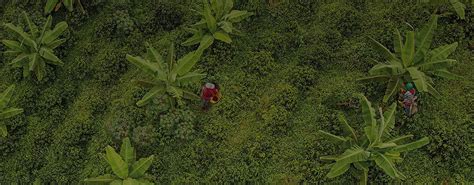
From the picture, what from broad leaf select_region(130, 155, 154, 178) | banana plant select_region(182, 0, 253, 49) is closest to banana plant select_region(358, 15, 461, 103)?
banana plant select_region(182, 0, 253, 49)

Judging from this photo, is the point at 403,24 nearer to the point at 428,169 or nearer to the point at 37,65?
the point at 428,169

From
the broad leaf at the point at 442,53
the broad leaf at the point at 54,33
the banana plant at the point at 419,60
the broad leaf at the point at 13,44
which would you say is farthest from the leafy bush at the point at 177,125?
the broad leaf at the point at 442,53

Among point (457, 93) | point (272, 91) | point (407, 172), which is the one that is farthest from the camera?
point (272, 91)

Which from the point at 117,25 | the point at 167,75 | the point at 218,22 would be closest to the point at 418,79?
the point at 218,22

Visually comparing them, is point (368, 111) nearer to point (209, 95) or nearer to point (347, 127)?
point (347, 127)

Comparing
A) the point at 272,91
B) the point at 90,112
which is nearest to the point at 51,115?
the point at 90,112

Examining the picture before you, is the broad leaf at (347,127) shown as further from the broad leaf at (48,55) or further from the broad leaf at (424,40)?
the broad leaf at (48,55)
